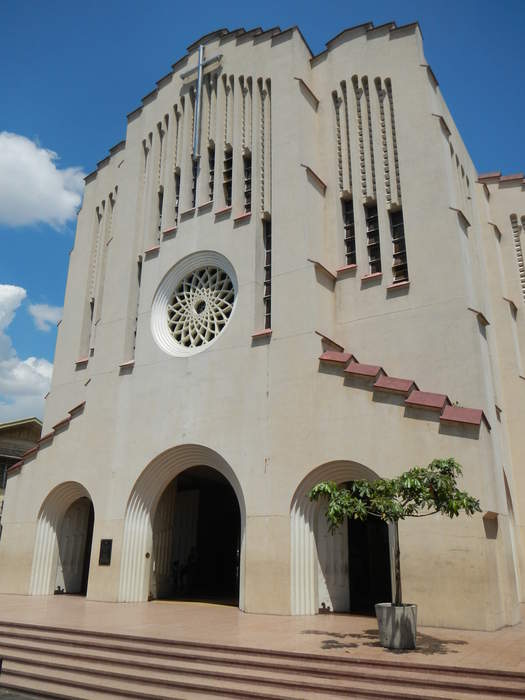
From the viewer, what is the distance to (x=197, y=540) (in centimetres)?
2005

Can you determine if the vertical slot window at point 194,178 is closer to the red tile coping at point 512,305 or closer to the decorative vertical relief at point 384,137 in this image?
the decorative vertical relief at point 384,137

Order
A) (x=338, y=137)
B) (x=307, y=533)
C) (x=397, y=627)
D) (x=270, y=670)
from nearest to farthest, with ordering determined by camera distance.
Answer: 1. (x=270, y=670)
2. (x=397, y=627)
3. (x=307, y=533)
4. (x=338, y=137)

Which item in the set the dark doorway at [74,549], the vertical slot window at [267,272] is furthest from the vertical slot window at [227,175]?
the dark doorway at [74,549]

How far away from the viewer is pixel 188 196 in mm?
20281

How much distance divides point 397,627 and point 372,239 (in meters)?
11.3

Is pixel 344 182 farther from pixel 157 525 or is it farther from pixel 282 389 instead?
pixel 157 525

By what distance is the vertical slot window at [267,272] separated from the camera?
17.0 meters

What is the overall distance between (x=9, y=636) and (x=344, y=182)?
1490cm

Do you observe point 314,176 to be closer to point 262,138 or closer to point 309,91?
point 262,138

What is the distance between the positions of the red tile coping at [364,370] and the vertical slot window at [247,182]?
22.6 ft

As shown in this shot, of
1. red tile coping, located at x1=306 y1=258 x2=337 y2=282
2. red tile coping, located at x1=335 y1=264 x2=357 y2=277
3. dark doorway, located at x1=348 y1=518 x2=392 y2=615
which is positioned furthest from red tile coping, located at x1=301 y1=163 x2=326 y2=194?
dark doorway, located at x1=348 y1=518 x2=392 y2=615

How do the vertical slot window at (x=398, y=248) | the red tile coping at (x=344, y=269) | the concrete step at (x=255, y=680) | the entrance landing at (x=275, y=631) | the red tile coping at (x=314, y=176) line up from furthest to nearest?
the red tile coping at (x=314, y=176) → the red tile coping at (x=344, y=269) → the vertical slot window at (x=398, y=248) → the entrance landing at (x=275, y=631) → the concrete step at (x=255, y=680)

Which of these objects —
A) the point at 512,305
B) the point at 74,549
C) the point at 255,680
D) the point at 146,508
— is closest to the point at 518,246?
the point at 512,305

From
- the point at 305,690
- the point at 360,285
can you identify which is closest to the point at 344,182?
the point at 360,285
